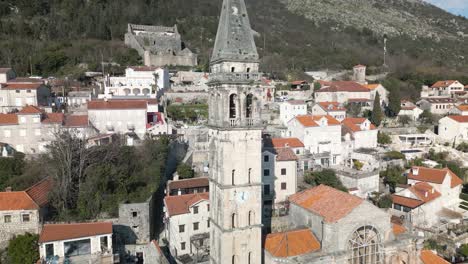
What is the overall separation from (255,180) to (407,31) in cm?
14033

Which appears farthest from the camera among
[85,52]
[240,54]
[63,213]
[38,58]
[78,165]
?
[85,52]

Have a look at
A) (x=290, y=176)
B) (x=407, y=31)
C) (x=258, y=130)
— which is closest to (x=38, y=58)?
(x=290, y=176)

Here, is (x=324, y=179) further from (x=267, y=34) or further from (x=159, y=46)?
(x=267, y=34)

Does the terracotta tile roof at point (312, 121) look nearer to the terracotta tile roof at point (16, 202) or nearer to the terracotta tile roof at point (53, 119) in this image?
the terracotta tile roof at point (53, 119)

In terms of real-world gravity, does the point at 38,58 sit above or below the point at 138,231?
above

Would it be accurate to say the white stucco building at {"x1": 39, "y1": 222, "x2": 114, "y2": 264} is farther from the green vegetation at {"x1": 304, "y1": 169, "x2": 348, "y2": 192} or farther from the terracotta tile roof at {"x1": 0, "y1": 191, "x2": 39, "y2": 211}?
the green vegetation at {"x1": 304, "y1": 169, "x2": 348, "y2": 192}

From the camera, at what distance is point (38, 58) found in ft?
215

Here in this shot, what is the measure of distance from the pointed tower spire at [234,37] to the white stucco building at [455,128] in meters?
47.0

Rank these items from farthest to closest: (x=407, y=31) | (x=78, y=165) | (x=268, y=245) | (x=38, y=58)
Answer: (x=407, y=31) → (x=38, y=58) → (x=78, y=165) → (x=268, y=245)

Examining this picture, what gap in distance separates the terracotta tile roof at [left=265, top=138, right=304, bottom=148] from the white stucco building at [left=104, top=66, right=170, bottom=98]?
21993 mm

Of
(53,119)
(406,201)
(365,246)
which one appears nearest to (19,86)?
(53,119)

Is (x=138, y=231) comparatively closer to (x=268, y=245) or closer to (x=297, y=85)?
(x=268, y=245)

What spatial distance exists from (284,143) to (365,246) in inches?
724

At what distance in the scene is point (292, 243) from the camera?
2284 centimetres
